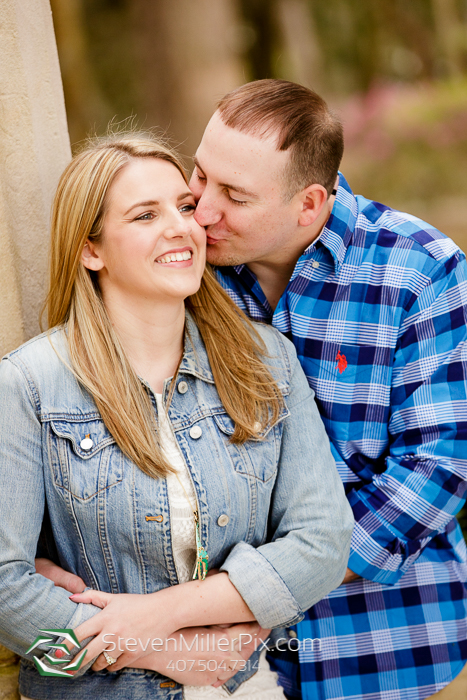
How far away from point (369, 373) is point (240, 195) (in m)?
Result: 0.65

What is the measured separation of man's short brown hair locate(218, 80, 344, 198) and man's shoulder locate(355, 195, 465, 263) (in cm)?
16

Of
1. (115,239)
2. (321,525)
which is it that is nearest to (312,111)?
(115,239)

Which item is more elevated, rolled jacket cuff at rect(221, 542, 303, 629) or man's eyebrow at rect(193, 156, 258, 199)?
man's eyebrow at rect(193, 156, 258, 199)

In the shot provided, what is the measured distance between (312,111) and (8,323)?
1.12m

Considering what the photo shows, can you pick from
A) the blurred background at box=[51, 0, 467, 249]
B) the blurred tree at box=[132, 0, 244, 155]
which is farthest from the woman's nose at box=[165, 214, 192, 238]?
the blurred background at box=[51, 0, 467, 249]

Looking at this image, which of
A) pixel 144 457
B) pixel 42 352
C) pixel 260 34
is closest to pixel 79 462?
pixel 144 457

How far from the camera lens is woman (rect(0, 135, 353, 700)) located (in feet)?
4.96

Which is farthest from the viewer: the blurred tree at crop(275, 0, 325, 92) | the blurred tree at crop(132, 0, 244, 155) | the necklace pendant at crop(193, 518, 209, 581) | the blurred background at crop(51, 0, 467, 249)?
the blurred tree at crop(275, 0, 325, 92)

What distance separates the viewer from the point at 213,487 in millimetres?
1589

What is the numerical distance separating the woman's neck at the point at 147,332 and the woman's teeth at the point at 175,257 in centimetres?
11

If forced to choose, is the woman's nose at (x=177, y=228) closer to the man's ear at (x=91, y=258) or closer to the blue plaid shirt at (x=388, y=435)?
the man's ear at (x=91, y=258)

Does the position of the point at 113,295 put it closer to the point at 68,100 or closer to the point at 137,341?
the point at 137,341

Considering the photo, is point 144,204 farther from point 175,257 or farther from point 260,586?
point 260,586

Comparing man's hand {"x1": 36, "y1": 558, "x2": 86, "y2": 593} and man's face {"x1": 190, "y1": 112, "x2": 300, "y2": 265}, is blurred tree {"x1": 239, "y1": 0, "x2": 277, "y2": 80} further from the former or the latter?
man's hand {"x1": 36, "y1": 558, "x2": 86, "y2": 593}
